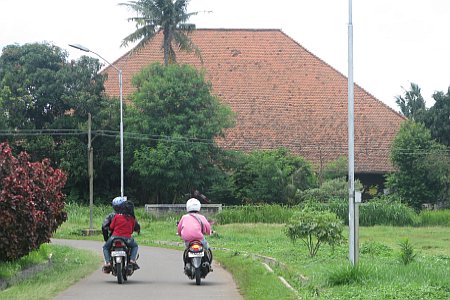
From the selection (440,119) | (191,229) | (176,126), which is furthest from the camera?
(440,119)

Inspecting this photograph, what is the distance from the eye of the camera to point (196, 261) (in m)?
18.2

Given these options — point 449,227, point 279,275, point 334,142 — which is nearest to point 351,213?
point 279,275

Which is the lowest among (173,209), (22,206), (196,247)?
(173,209)

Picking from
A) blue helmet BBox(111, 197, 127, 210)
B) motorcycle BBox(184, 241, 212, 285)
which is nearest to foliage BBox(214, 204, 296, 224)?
blue helmet BBox(111, 197, 127, 210)

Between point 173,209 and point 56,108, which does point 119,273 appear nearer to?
point 173,209

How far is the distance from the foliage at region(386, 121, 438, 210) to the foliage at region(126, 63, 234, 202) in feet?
34.0

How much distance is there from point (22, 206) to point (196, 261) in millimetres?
3706

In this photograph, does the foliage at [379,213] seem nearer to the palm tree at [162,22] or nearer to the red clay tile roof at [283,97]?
the red clay tile roof at [283,97]

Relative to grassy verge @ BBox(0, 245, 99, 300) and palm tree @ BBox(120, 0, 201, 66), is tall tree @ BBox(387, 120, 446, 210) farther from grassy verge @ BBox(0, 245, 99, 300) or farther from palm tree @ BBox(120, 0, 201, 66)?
grassy verge @ BBox(0, 245, 99, 300)

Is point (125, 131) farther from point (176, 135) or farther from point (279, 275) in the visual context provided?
point (279, 275)

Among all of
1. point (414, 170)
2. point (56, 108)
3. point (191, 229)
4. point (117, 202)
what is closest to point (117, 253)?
point (117, 202)

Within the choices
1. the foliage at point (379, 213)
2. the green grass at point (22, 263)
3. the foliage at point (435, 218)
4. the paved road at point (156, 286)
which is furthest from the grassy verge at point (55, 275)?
the foliage at point (435, 218)

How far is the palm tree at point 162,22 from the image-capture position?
55656mm

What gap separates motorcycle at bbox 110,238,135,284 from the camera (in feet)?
59.9
